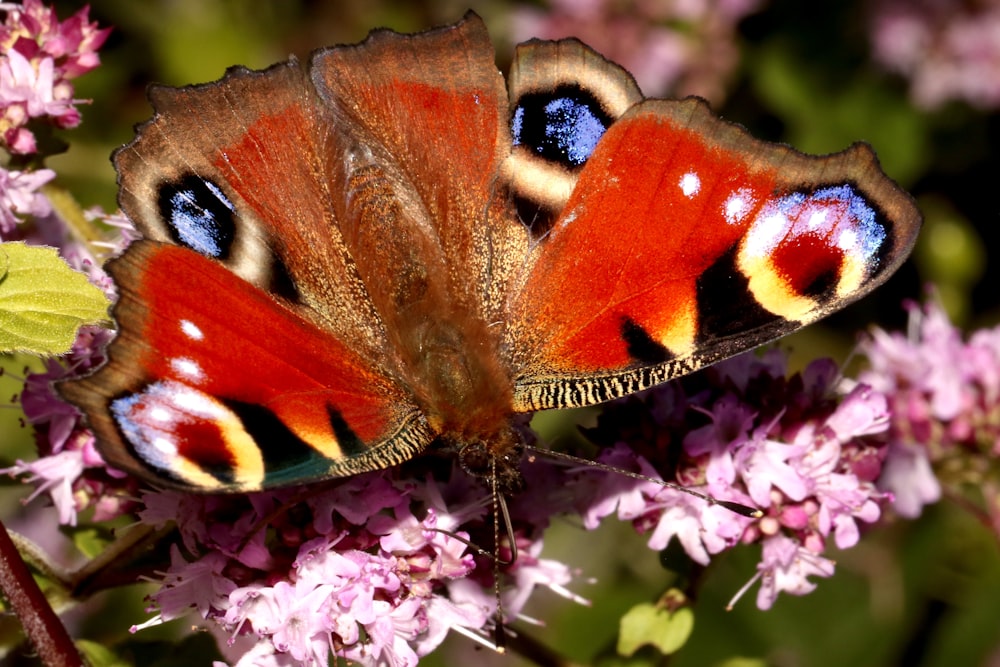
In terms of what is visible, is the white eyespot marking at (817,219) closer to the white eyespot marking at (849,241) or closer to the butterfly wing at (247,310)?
the white eyespot marking at (849,241)

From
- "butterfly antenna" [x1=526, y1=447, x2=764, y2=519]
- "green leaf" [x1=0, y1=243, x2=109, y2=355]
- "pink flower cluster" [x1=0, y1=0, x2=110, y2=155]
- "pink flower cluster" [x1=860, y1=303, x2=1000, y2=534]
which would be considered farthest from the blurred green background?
"green leaf" [x1=0, y1=243, x2=109, y2=355]

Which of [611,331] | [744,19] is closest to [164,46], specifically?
[744,19]

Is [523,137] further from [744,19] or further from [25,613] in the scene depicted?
[744,19]

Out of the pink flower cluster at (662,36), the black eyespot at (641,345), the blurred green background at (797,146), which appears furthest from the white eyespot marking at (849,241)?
the pink flower cluster at (662,36)

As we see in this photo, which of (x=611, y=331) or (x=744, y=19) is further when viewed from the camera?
(x=744, y=19)

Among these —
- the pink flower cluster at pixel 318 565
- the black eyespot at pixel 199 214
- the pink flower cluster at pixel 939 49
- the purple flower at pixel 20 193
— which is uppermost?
the pink flower cluster at pixel 939 49
